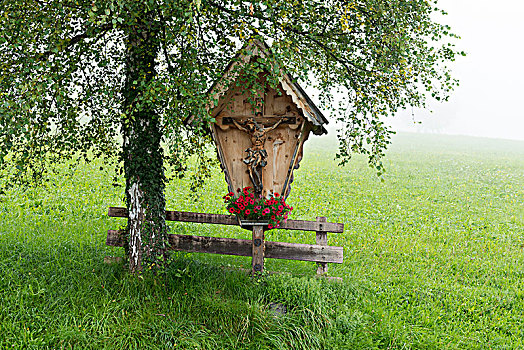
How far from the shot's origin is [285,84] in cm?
616

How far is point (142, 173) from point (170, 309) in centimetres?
220

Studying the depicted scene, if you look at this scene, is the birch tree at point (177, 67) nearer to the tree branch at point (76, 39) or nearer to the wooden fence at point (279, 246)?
the tree branch at point (76, 39)

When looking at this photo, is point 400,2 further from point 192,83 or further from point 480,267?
point 480,267

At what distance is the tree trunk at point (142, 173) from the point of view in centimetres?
647

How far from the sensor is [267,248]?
720 cm

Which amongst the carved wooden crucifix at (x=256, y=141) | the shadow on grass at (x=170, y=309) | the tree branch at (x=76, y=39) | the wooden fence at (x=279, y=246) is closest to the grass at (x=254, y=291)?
the shadow on grass at (x=170, y=309)

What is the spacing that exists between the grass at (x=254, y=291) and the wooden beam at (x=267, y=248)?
31 cm

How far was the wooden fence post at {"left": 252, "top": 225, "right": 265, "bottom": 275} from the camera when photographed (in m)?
6.77

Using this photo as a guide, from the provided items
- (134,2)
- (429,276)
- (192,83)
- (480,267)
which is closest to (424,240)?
(480,267)

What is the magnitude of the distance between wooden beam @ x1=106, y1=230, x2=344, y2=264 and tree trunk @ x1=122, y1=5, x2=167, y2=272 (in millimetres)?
611

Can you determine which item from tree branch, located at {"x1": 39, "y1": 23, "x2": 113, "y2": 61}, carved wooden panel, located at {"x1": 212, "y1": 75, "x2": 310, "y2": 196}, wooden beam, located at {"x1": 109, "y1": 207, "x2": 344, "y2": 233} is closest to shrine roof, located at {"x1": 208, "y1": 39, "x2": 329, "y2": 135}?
carved wooden panel, located at {"x1": 212, "y1": 75, "x2": 310, "y2": 196}

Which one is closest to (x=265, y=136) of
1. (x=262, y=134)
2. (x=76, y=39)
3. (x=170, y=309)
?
(x=262, y=134)

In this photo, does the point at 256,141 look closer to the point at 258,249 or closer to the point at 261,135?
the point at 261,135

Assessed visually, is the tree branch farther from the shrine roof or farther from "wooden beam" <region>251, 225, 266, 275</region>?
"wooden beam" <region>251, 225, 266, 275</region>
